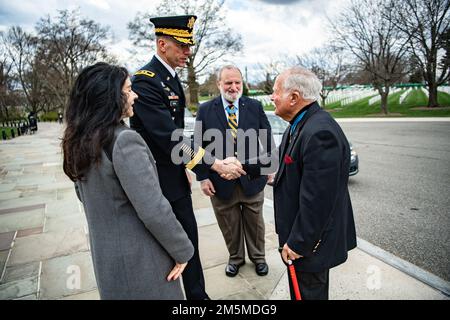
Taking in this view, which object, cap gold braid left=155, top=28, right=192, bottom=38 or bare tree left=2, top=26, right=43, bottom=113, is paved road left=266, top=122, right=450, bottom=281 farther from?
bare tree left=2, top=26, right=43, bottom=113

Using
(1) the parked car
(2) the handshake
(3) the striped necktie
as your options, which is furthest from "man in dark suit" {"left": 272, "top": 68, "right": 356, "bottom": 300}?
(1) the parked car

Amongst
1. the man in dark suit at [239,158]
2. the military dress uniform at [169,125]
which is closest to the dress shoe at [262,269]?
the man in dark suit at [239,158]

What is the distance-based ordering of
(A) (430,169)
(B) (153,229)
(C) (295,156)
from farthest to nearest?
(A) (430,169) < (C) (295,156) < (B) (153,229)

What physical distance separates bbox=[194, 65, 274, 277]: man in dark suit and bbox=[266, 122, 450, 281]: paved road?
67.2 inches

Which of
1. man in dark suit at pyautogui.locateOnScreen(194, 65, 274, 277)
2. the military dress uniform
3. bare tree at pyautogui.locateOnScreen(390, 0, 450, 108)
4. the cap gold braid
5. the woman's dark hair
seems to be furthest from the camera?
bare tree at pyautogui.locateOnScreen(390, 0, 450, 108)

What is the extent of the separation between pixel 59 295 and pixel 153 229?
6.91 ft

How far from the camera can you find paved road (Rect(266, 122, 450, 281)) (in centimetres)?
337

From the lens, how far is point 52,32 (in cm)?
2681

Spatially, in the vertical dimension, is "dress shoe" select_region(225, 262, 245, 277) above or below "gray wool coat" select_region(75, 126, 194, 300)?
below

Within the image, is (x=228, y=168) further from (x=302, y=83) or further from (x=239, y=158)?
(x=302, y=83)

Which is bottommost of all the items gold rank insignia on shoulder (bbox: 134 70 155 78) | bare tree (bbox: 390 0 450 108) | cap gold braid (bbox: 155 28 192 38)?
gold rank insignia on shoulder (bbox: 134 70 155 78)
